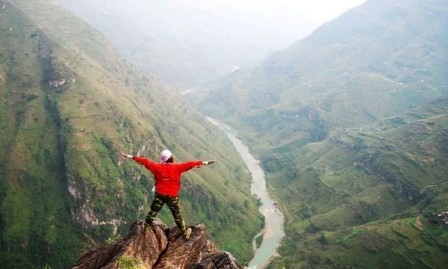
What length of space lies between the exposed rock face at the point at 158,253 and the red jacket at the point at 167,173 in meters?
3.50

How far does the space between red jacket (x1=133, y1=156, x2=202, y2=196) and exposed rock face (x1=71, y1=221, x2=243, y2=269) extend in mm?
3499

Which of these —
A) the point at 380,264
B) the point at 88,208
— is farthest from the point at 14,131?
the point at 380,264

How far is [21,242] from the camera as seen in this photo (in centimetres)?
16562

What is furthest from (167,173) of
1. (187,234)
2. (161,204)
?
(187,234)

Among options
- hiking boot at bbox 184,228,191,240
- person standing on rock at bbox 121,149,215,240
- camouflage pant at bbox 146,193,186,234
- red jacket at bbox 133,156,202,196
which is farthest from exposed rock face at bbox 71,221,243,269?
red jacket at bbox 133,156,202,196

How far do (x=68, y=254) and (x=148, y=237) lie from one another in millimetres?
153926

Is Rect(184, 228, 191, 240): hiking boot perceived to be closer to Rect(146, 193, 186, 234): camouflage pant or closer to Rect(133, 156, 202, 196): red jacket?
Rect(146, 193, 186, 234): camouflage pant

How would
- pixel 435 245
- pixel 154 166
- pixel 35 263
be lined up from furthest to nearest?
pixel 435 245, pixel 35 263, pixel 154 166

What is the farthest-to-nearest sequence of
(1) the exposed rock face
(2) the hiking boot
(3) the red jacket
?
(2) the hiking boot → (3) the red jacket → (1) the exposed rock face

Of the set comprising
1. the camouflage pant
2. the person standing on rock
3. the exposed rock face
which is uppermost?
the person standing on rock

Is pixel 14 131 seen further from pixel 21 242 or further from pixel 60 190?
pixel 21 242

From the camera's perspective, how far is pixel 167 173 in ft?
92.1

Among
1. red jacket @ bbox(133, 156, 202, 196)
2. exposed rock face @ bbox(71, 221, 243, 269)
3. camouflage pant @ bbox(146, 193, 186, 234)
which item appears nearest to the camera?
exposed rock face @ bbox(71, 221, 243, 269)

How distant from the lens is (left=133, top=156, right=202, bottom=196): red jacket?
2789 centimetres
